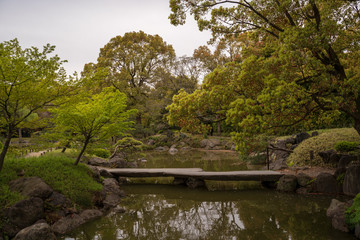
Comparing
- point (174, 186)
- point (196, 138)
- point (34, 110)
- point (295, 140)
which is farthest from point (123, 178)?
point (196, 138)

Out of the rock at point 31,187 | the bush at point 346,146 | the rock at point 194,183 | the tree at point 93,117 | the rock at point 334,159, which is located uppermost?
the tree at point 93,117

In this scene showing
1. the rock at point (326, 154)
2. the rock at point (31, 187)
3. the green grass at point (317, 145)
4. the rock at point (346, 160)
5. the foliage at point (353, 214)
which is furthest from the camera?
the green grass at point (317, 145)

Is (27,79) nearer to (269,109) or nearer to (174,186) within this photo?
(269,109)

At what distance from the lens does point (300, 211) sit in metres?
6.84

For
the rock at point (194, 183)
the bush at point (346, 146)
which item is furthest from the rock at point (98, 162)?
the bush at point (346, 146)

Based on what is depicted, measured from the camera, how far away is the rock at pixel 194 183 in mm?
10328

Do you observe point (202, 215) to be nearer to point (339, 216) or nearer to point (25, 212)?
point (339, 216)

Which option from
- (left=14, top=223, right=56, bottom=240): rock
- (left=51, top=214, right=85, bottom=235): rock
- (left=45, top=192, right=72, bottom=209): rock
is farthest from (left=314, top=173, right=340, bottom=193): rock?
(left=14, top=223, right=56, bottom=240): rock

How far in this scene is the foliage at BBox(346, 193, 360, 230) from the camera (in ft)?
16.4

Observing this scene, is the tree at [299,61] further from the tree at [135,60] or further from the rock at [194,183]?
the tree at [135,60]

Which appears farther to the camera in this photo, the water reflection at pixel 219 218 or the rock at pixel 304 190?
the rock at pixel 304 190

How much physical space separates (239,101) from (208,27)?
280 cm

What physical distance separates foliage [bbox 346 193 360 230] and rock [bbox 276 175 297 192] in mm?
3508

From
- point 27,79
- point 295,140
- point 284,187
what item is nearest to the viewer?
point 27,79
